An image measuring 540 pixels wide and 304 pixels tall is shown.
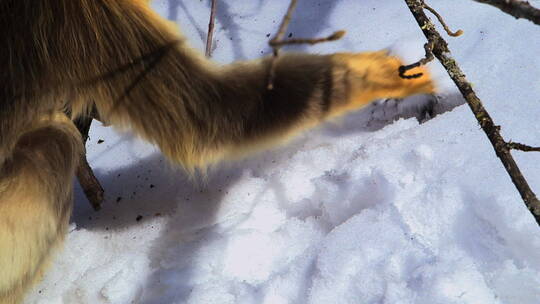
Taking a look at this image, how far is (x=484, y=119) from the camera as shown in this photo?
47.0 inches

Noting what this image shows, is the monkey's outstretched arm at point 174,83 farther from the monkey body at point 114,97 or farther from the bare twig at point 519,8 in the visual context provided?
the bare twig at point 519,8

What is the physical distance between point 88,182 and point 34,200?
2.02ft

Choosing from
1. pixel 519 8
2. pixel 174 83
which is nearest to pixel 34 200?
pixel 174 83

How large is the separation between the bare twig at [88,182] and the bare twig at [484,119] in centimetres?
121

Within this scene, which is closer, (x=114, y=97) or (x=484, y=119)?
(x=484, y=119)

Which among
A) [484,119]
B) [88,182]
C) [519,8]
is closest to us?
[519,8]

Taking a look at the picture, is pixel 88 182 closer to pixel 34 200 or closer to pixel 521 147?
pixel 34 200

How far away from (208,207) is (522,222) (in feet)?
3.19

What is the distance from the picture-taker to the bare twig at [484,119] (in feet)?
3.45

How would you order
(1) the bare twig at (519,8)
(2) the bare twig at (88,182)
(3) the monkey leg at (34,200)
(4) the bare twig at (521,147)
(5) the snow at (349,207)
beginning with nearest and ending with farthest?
(1) the bare twig at (519,8), (4) the bare twig at (521,147), (5) the snow at (349,207), (3) the monkey leg at (34,200), (2) the bare twig at (88,182)

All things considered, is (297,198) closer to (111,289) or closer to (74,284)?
(111,289)

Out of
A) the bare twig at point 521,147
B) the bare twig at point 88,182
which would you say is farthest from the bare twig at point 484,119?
the bare twig at point 88,182

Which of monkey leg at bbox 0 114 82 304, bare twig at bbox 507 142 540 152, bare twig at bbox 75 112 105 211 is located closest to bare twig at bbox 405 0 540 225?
bare twig at bbox 507 142 540 152

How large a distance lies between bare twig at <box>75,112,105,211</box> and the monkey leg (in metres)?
0.38
